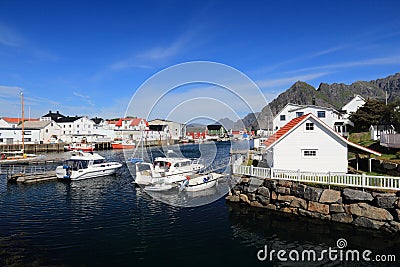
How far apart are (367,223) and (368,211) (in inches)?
27.6

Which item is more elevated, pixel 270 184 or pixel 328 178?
pixel 328 178

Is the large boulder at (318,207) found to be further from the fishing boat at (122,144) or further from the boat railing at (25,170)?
the fishing boat at (122,144)

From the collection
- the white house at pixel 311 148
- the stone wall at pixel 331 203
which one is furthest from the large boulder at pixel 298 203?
the white house at pixel 311 148

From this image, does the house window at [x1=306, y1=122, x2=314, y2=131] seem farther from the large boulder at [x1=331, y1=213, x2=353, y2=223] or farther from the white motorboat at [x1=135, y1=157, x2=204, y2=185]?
the white motorboat at [x1=135, y1=157, x2=204, y2=185]

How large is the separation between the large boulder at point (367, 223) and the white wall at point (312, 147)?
507 cm

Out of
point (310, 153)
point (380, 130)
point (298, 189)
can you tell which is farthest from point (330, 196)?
point (380, 130)

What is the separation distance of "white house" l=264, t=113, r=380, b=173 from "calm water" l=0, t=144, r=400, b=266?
4805 millimetres

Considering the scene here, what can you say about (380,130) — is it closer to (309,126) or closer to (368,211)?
(309,126)

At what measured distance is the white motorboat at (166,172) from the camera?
94.2ft

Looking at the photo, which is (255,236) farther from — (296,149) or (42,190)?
(42,190)

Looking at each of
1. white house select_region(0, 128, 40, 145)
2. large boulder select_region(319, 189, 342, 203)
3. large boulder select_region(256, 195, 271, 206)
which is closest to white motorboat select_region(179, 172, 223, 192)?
large boulder select_region(256, 195, 271, 206)

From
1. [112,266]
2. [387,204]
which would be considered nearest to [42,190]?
Answer: [112,266]
